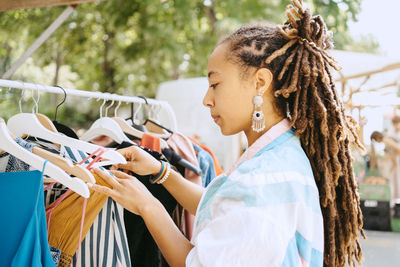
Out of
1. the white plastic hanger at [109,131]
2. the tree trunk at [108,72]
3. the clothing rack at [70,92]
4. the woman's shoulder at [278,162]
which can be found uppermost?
the tree trunk at [108,72]

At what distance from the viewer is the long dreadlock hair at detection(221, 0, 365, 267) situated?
1192 millimetres

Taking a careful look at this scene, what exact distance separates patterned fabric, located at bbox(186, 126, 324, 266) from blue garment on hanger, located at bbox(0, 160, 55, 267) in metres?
0.43

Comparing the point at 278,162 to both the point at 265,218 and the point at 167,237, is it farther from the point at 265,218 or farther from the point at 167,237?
the point at 167,237

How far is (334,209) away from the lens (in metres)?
1.24

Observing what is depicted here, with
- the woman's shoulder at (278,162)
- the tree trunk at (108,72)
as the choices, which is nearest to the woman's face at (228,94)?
the woman's shoulder at (278,162)

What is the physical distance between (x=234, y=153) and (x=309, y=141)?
4.25 metres

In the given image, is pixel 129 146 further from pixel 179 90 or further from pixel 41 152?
pixel 179 90

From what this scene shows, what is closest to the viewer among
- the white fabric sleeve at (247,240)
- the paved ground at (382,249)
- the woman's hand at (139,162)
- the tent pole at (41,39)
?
the white fabric sleeve at (247,240)

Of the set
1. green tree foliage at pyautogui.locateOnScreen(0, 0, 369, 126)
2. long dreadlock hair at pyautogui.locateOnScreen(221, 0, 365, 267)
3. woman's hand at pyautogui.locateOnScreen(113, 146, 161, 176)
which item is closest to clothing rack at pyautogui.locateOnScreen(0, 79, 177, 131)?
woman's hand at pyautogui.locateOnScreen(113, 146, 161, 176)

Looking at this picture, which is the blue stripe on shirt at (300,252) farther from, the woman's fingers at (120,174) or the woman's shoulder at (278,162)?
the woman's fingers at (120,174)

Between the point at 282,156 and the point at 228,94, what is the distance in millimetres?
266

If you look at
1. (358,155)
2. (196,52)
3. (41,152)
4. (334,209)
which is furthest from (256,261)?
(196,52)

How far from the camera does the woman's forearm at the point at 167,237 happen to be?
1.17m

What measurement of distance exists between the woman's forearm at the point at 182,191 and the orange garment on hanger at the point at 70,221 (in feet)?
1.08
